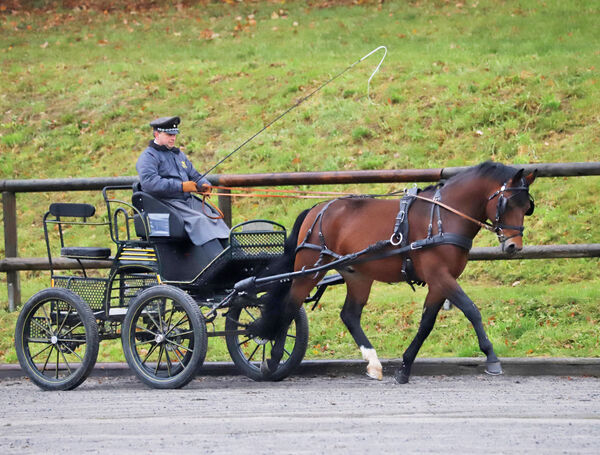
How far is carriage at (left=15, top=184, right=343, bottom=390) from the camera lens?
7.16 meters

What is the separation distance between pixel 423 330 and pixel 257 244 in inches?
57.7

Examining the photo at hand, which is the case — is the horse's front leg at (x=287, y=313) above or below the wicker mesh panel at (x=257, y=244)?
below

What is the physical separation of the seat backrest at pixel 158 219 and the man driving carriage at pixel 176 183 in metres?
0.07

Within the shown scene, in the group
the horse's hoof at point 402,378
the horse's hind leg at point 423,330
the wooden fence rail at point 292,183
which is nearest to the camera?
the horse's hind leg at point 423,330

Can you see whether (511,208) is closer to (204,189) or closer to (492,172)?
(492,172)

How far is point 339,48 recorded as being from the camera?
55.2 ft

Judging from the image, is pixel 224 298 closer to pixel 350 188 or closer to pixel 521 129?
pixel 350 188

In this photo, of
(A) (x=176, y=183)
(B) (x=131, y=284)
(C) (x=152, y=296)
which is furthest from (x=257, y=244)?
(B) (x=131, y=284)

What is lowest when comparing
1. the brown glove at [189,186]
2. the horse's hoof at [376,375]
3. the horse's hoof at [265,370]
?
the horse's hoof at [265,370]

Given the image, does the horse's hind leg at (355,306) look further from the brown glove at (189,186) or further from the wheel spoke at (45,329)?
the wheel spoke at (45,329)

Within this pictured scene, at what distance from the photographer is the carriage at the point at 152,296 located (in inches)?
282

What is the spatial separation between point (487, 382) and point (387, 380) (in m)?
0.77

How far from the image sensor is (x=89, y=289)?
7594 mm

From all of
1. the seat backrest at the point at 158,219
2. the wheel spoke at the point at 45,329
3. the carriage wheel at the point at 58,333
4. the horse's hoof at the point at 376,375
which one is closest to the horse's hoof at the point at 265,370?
the horse's hoof at the point at 376,375
